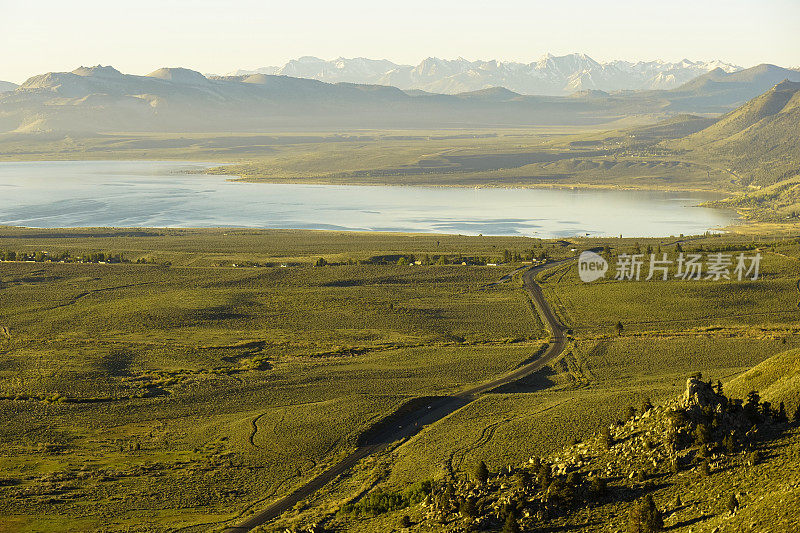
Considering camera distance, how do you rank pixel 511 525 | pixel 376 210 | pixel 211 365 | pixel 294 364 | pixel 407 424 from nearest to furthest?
pixel 511 525, pixel 407 424, pixel 211 365, pixel 294 364, pixel 376 210

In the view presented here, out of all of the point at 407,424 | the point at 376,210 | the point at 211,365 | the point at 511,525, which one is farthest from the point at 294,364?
the point at 376,210

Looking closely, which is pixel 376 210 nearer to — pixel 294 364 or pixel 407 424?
pixel 294 364

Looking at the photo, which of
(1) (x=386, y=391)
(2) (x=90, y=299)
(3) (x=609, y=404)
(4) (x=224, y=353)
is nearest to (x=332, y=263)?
(2) (x=90, y=299)

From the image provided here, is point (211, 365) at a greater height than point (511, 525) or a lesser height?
lesser

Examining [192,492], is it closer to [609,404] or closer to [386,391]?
[386,391]

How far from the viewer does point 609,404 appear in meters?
44.2

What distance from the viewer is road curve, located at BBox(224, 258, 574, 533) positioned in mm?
34906

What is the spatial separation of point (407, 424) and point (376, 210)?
11590 cm

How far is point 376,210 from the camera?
525 feet

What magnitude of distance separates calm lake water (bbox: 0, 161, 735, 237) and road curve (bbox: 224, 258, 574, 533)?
65.7m

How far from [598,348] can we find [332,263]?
1585 inches

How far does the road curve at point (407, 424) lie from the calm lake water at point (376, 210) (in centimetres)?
6574

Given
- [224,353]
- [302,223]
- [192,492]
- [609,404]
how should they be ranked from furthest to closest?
[302,223] < [224,353] < [609,404] < [192,492]

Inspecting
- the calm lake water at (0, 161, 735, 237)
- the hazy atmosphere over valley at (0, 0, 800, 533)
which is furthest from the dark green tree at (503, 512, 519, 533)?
the calm lake water at (0, 161, 735, 237)
